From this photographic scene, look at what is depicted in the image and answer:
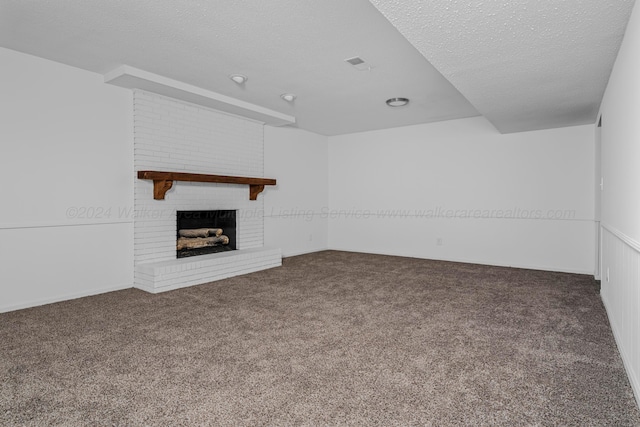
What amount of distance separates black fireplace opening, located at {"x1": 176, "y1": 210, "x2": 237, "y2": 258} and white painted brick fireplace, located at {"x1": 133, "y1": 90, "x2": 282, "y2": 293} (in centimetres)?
12

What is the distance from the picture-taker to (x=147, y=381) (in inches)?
78.5

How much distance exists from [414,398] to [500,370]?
65 cm

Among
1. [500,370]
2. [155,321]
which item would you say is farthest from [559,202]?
[155,321]

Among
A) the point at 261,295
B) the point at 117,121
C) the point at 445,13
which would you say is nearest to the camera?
the point at 445,13

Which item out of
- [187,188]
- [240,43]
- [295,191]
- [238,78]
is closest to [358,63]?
[240,43]

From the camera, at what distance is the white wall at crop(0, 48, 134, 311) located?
3314 millimetres

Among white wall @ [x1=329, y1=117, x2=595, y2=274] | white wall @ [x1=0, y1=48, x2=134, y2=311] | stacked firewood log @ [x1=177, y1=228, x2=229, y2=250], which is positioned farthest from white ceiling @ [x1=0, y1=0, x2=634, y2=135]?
stacked firewood log @ [x1=177, y1=228, x2=229, y2=250]

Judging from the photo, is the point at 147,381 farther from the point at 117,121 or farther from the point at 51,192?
the point at 117,121

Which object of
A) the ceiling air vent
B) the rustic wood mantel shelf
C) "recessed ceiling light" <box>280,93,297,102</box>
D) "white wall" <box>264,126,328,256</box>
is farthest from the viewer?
"white wall" <box>264,126,328,256</box>

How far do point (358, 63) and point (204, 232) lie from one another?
311 centimetres

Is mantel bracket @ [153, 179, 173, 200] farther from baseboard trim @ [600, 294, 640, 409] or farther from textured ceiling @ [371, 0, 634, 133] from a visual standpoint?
baseboard trim @ [600, 294, 640, 409]

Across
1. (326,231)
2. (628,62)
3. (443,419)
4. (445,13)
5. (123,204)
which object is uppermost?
(445,13)

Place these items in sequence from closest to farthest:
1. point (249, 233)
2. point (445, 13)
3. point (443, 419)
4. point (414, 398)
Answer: point (443, 419), point (414, 398), point (445, 13), point (249, 233)

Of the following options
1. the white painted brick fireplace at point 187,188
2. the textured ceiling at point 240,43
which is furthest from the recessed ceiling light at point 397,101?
the white painted brick fireplace at point 187,188
